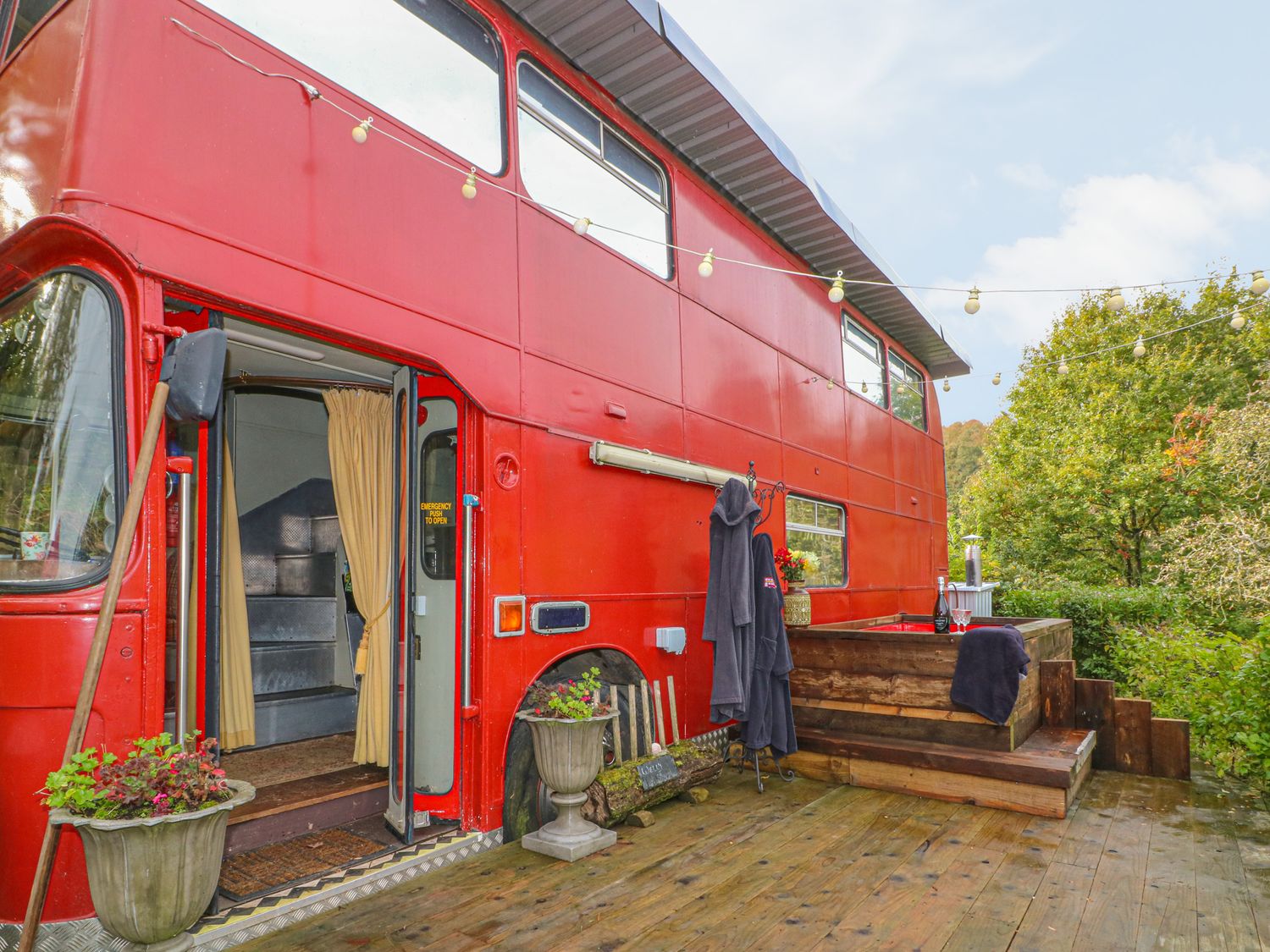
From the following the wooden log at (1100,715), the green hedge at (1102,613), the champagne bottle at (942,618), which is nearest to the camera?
the wooden log at (1100,715)

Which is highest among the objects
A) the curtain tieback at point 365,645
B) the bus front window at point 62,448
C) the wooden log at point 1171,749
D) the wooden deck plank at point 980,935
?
the bus front window at point 62,448

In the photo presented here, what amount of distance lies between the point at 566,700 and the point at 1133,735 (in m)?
4.23

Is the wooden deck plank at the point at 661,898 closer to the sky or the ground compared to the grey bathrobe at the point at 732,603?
closer to the ground

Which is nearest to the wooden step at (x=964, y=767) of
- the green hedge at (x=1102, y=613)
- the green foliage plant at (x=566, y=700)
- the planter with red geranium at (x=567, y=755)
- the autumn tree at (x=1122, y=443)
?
the planter with red geranium at (x=567, y=755)

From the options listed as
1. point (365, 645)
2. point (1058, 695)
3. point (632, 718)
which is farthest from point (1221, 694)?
point (365, 645)

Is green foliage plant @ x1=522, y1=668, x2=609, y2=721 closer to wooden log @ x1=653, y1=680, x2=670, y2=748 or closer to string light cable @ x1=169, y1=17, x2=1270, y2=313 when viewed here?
wooden log @ x1=653, y1=680, x2=670, y2=748

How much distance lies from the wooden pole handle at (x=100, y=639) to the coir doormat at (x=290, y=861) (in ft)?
3.05

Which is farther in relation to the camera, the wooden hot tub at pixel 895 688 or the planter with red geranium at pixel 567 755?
the wooden hot tub at pixel 895 688

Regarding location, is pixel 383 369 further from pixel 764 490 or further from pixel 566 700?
pixel 764 490

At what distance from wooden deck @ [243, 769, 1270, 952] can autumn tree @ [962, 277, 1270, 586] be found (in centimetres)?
1281

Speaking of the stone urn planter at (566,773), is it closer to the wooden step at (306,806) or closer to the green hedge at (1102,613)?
the wooden step at (306,806)

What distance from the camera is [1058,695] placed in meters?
5.73

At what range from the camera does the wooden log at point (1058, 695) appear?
5.69 m

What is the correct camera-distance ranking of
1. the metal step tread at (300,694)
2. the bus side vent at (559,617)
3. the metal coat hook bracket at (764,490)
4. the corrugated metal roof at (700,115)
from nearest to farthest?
the bus side vent at (559,617), the corrugated metal roof at (700,115), the metal step tread at (300,694), the metal coat hook bracket at (764,490)
